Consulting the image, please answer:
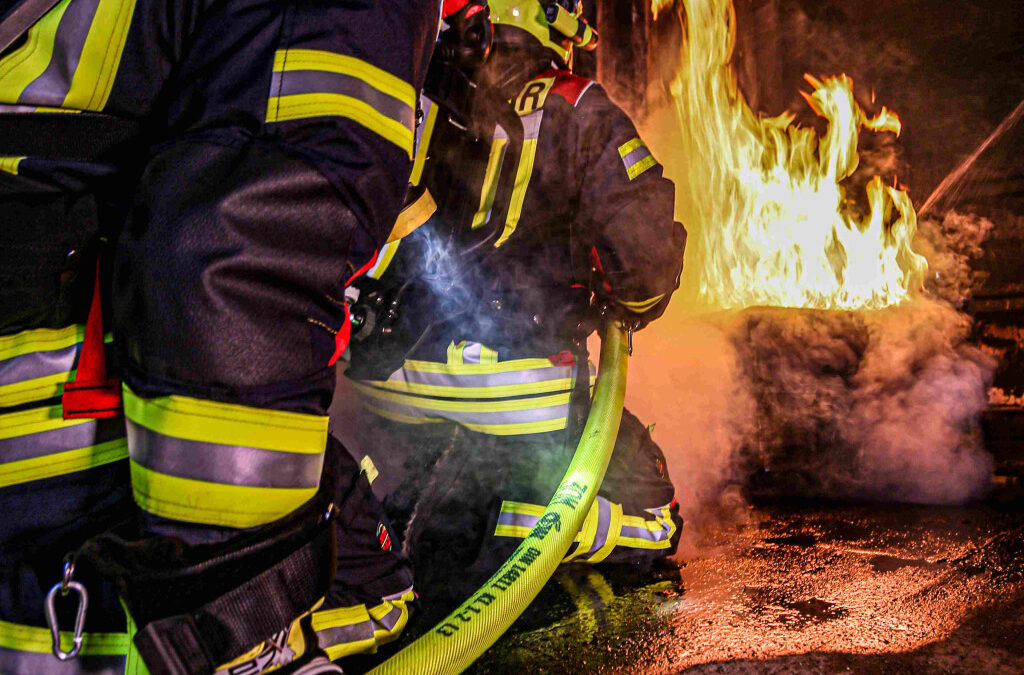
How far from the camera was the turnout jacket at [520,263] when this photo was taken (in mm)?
2346

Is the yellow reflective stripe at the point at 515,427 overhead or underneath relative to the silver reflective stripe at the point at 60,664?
overhead

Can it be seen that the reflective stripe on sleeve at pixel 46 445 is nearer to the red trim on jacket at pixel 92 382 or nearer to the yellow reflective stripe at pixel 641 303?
the red trim on jacket at pixel 92 382

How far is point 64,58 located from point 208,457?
0.79 m

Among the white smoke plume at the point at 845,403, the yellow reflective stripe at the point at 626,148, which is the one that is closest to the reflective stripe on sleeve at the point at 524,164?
the yellow reflective stripe at the point at 626,148

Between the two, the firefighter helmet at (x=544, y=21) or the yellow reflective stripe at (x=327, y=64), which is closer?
the yellow reflective stripe at (x=327, y=64)

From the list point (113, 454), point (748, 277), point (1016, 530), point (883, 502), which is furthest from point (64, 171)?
point (748, 277)

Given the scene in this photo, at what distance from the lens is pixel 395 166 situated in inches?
48.2

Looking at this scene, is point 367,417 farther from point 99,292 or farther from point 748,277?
point 748,277

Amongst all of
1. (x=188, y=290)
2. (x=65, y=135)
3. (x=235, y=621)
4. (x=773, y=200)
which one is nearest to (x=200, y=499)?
(x=235, y=621)

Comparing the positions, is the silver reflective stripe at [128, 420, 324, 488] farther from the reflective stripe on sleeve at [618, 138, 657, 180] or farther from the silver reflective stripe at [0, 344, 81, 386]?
the reflective stripe on sleeve at [618, 138, 657, 180]

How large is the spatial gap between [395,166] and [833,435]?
371 cm

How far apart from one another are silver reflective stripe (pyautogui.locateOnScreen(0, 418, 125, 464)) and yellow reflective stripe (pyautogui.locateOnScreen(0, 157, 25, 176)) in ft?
Result: 1.72

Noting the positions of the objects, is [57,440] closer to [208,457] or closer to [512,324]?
[208,457]

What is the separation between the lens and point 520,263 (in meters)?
2.76
